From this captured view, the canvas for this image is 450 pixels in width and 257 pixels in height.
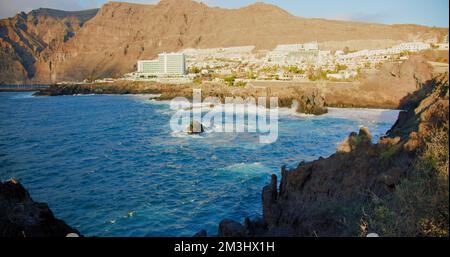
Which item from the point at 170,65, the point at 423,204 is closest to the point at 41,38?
Result: the point at 170,65

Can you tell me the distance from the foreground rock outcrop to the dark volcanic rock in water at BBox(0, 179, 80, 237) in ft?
11.0

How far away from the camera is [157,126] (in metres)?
25.4

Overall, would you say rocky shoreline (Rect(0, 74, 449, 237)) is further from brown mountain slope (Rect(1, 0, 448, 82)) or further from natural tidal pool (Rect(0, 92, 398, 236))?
brown mountain slope (Rect(1, 0, 448, 82))

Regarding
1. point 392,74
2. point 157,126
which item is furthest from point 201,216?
point 392,74

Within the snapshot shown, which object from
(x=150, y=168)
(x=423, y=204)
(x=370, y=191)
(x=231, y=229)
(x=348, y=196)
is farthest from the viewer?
(x=150, y=168)

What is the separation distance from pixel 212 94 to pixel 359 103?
19.5m

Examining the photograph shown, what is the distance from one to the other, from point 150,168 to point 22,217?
28.1 feet

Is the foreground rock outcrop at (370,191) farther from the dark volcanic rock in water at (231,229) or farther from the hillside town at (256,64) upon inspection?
the hillside town at (256,64)

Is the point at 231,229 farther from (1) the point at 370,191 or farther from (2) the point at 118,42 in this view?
(2) the point at 118,42

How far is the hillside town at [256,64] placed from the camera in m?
51.8

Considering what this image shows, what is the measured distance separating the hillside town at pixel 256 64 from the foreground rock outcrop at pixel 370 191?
3620 cm

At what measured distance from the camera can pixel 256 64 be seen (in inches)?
3073

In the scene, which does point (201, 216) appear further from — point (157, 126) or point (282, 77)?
point (282, 77)
